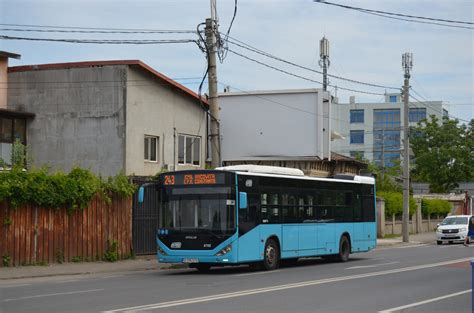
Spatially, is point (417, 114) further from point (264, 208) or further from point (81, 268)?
point (81, 268)

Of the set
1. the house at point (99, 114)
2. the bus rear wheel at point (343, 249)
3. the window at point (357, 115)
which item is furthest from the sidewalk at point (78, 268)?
the window at point (357, 115)

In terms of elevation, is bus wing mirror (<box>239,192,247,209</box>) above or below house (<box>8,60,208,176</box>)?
below

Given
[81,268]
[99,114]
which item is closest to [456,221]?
[99,114]

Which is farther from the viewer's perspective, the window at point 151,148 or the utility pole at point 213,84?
the window at point 151,148

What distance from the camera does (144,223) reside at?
87.3 feet

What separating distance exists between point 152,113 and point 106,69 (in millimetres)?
2606

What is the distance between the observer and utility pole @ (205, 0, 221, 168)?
24.5 metres

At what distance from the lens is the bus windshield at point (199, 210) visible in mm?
20297

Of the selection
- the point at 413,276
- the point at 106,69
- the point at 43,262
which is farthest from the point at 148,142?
the point at 413,276

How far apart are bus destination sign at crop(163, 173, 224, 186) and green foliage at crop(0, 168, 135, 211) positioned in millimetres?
3788

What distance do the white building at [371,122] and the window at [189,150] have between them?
73.2 m

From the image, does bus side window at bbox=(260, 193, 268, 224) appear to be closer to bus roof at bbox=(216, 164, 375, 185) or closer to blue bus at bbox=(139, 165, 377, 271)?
blue bus at bbox=(139, 165, 377, 271)

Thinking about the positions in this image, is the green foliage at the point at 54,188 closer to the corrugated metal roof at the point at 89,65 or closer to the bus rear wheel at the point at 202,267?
the bus rear wheel at the point at 202,267

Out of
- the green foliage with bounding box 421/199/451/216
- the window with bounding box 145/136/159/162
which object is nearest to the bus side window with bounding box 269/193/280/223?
the window with bounding box 145/136/159/162
